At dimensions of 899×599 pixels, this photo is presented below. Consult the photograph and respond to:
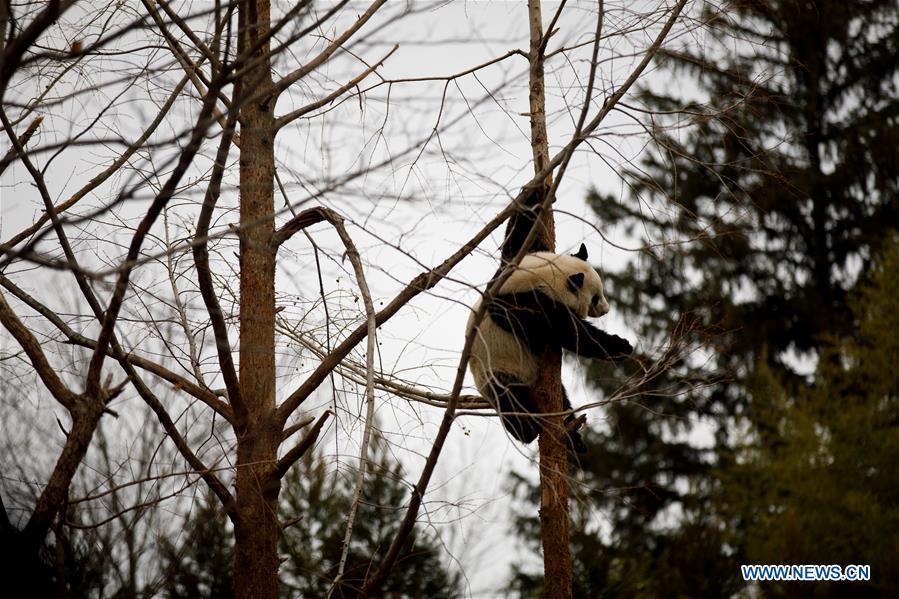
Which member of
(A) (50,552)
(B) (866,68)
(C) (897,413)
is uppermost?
(B) (866,68)

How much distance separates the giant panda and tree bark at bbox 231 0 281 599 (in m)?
Result: 1.34

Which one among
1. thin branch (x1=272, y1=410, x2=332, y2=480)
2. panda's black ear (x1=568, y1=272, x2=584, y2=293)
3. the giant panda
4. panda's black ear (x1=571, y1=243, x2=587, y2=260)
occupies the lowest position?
thin branch (x1=272, y1=410, x2=332, y2=480)

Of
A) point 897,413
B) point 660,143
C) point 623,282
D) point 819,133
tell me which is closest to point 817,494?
point 897,413

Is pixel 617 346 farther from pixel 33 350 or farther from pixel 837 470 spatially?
pixel 837 470

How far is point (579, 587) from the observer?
11703 mm

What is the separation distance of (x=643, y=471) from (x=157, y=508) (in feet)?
48.3

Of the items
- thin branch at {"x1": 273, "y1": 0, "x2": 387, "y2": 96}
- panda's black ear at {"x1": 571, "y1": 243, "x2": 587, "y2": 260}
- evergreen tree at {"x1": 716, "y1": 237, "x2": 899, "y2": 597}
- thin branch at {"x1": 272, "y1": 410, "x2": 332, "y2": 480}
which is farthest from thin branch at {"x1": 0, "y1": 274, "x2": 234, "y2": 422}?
evergreen tree at {"x1": 716, "y1": 237, "x2": 899, "y2": 597}

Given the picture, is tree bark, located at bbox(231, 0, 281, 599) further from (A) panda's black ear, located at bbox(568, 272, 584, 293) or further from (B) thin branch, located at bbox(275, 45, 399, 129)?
(A) panda's black ear, located at bbox(568, 272, 584, 293)

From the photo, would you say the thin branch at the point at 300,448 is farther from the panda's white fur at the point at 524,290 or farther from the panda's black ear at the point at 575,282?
the panda's black ear at the point at 575,282

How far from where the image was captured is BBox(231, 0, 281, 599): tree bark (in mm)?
4477

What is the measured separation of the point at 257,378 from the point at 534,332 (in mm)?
1869

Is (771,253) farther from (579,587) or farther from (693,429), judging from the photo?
(579,587)

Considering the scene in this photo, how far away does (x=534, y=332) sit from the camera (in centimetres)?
570

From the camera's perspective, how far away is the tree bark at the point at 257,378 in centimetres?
448
